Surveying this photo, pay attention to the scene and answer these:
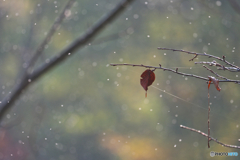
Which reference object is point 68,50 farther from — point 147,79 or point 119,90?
point 119,90

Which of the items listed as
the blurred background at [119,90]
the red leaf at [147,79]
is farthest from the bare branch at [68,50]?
the blurred background at [119,90]

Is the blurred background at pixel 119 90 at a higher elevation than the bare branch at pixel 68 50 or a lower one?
lower

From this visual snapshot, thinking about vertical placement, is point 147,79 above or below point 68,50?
below

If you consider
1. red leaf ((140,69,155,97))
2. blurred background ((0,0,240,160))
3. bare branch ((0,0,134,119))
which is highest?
bare branch ((0,0,134,119))

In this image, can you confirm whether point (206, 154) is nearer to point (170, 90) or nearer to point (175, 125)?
point (175, 125)

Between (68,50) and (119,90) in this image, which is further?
(119,90)

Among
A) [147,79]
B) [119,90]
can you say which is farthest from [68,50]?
[119,90]

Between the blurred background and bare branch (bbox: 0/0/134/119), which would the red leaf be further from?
the blurred background

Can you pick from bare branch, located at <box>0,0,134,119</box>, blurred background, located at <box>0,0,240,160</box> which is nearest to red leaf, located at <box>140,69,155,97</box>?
bare branch, located at <box>0,0,134,119</box>

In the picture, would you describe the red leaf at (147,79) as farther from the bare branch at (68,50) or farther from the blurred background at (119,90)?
the blurred background at (119,90)
